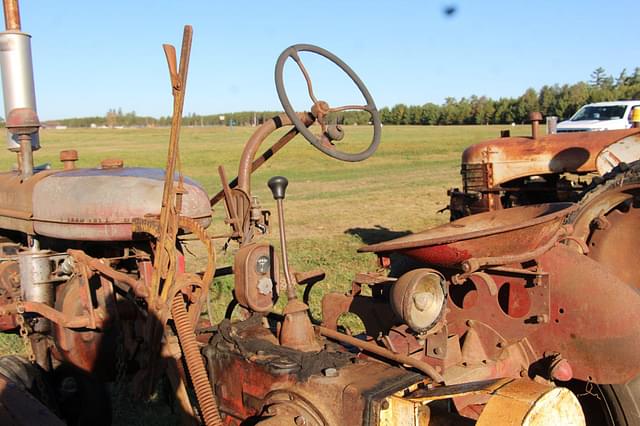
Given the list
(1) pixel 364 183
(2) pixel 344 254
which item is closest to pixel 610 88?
(1) pixel 364 183

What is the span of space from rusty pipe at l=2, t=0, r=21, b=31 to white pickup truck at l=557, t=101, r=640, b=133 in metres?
14.4

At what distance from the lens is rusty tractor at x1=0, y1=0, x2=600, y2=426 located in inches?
93.5

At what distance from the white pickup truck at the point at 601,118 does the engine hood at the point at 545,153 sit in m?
10.6

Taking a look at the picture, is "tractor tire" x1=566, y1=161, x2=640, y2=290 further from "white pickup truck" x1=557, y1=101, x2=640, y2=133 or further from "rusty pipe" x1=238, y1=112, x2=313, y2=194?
"white pickup truck" x1=557, y1=101, x2=640, y2=133

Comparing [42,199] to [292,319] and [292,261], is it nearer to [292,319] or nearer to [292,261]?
[292,319]

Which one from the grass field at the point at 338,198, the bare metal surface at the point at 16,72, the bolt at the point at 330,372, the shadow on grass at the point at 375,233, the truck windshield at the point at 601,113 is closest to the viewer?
the bolt at the point at 330,372

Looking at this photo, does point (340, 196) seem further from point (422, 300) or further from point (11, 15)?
point (422, 300)

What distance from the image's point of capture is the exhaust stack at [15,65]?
3.59 meters

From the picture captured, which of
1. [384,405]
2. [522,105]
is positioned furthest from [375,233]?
[522,105]

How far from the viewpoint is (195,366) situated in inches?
101

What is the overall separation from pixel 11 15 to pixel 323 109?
1.92 m

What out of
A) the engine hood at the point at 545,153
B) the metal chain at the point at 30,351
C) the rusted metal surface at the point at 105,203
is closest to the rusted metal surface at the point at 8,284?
the metal chain at the point at 30,351

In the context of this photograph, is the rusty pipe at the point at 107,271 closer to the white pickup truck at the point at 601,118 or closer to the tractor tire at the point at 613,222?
the tractor tire at the point at 613,222

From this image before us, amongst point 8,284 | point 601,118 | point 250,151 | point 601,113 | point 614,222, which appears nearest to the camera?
point 250,151
